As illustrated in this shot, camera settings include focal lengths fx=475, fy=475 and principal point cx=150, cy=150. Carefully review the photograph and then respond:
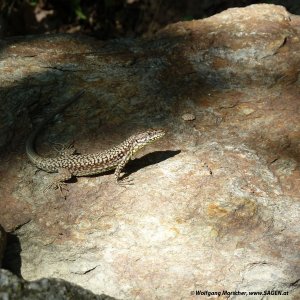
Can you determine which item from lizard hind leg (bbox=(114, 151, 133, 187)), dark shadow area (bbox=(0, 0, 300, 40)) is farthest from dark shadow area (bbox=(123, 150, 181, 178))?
dark shadow area (bbox=(0, 0, 300, 40))

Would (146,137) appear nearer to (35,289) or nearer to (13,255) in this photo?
(13,255)

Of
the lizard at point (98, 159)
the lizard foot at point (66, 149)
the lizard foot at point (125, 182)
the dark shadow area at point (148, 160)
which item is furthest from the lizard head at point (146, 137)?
the lizard foot at point (66, 149)

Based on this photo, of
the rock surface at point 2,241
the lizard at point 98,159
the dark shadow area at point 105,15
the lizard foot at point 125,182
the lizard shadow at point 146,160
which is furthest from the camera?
the dark shadow area at point 105,15

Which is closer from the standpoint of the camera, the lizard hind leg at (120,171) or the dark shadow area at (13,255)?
the dark shadow area at (13,255)

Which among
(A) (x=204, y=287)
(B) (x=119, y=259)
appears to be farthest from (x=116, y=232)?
(A) (x=204, y=287)

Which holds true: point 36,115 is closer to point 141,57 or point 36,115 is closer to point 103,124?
point 103,124

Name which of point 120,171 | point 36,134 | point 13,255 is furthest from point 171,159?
point 13,255

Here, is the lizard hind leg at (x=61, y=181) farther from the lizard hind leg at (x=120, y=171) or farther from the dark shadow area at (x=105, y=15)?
the dark shadow area at (x=105, y=15)
